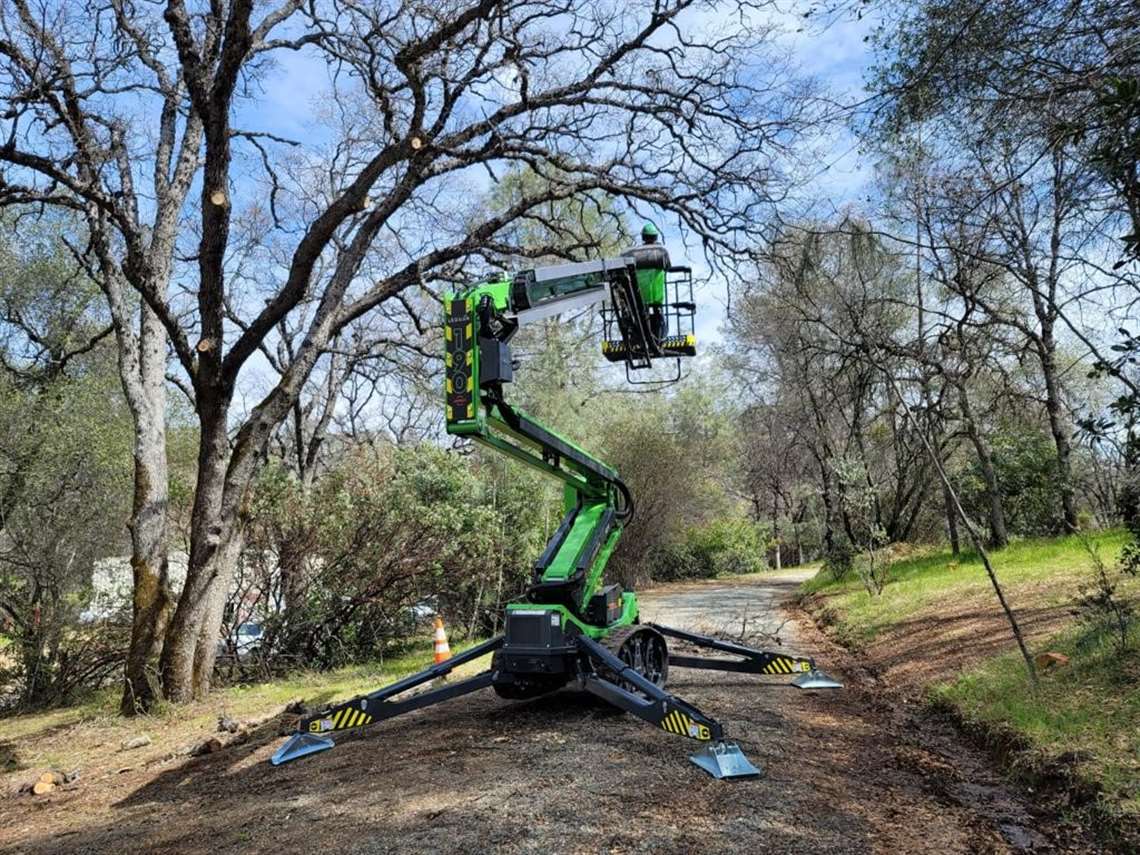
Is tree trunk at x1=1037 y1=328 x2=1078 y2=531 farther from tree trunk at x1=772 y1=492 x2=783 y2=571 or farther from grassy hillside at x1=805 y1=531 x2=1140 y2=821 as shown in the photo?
tree trunk at x1=772 y1=492 x2=783 y2=571

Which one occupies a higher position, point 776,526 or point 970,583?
point 776,526

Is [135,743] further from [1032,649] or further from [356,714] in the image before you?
[1032,649]

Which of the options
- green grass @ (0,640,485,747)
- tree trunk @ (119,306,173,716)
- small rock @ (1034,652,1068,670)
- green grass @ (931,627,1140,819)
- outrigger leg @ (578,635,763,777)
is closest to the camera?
green grass @ (931,627,1140,819)

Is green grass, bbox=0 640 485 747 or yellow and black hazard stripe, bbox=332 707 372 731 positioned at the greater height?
yellow and black hazard stripe, bbox=332 707 372 731

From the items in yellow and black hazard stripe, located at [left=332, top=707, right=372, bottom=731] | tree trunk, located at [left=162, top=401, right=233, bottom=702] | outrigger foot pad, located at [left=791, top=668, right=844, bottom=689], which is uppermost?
tree trunk, located at [left=162, top=401, right=233, bottom=702]

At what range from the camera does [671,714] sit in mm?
5934

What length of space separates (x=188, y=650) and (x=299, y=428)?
13591mm

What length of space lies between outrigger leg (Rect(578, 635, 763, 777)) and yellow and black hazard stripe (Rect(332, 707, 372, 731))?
1.88 metres

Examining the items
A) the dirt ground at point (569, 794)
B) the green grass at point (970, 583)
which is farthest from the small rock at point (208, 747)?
the green grass at point (970, 583)

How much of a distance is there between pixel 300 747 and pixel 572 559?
281 cm

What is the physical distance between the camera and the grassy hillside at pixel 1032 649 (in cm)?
536

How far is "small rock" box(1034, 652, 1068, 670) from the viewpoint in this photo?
23.1 feet

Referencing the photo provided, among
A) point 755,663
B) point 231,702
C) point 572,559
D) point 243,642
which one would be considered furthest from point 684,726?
point 243,642

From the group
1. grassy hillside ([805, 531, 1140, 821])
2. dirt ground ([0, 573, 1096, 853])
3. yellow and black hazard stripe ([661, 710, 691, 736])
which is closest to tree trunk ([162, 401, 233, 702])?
dirt ground ([0, 573, 1096, 853])
